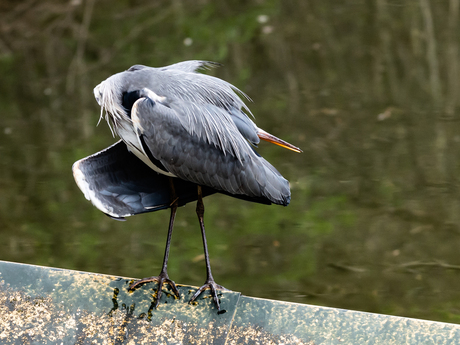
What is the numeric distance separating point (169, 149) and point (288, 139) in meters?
3.19

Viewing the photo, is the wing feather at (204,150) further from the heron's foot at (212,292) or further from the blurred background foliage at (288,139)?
the blurred background foliage at (288,139)

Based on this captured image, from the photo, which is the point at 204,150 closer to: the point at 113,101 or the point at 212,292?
the point at 113,101

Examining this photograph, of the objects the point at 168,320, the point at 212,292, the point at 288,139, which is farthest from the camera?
the point at 288,139

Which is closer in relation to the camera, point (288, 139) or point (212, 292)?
point (212, 292)

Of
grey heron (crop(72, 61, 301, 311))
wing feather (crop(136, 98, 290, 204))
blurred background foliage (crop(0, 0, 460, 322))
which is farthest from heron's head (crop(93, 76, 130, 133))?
blurred background foliage (crop(0, 0, 460, 322))

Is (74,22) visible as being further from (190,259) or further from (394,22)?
(190,259)

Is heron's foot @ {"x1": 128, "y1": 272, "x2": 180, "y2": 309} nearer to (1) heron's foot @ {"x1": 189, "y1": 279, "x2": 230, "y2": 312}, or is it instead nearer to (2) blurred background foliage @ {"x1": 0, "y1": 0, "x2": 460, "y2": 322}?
(1) heron's foot @ {"x1": 189, "y1": 279, "x2": 230, "y2": 312}

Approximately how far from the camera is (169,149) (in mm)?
2236

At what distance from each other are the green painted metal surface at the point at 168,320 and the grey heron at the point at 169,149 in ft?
0.28

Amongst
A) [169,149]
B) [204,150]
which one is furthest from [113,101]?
[204,150]

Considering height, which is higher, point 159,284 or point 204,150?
point 204,150

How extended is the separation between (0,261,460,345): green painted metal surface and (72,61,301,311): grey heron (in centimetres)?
8

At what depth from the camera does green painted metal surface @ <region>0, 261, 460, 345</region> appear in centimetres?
208

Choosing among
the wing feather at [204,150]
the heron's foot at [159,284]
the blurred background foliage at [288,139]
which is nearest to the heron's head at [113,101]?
the wing feather at [204,150]
